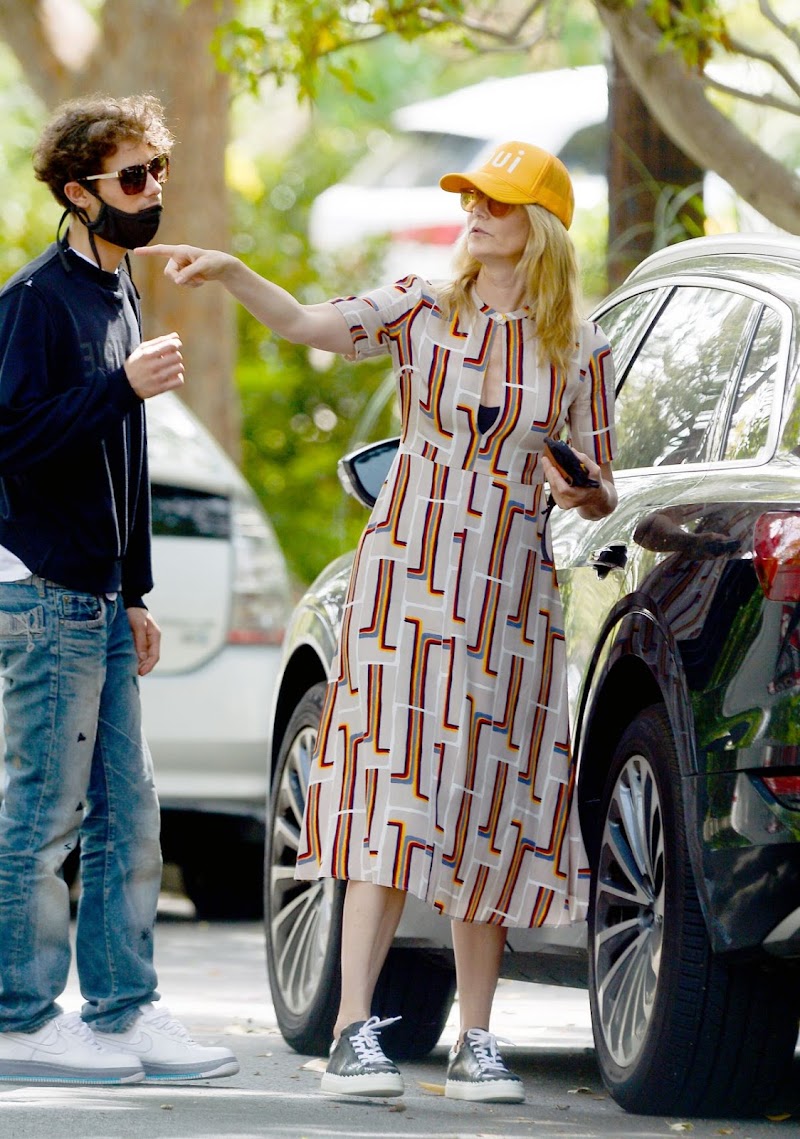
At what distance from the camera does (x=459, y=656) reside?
5031 millimetres

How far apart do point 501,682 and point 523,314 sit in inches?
30.2

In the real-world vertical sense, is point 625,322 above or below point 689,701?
above

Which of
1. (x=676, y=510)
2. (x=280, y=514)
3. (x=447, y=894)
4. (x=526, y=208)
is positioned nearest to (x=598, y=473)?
(x=676, y=510)

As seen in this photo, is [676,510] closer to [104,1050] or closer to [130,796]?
[130,796]

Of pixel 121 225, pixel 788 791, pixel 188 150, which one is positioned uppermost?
pixel 188 150

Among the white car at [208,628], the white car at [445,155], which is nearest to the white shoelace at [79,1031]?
the white car at [208,628]

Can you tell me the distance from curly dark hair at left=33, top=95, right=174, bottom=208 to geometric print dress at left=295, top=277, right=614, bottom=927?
1.85ft

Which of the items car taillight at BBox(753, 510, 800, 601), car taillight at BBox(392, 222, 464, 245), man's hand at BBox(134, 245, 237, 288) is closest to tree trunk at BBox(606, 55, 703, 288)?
man's hand at BBox(134, 245, 237, 288)

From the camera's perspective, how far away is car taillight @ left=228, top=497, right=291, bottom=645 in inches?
350

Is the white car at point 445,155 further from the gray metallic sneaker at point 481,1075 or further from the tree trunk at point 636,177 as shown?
the gray metallic sneaker at point 481,1075

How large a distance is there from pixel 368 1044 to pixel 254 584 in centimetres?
404

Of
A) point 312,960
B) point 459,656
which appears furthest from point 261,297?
point 312,960

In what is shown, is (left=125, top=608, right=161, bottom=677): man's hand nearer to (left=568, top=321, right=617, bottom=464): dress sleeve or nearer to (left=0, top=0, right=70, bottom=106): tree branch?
(left=568, top=321, right=617, bottom=464): dress sleeve

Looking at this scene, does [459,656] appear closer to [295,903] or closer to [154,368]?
[154,368]
